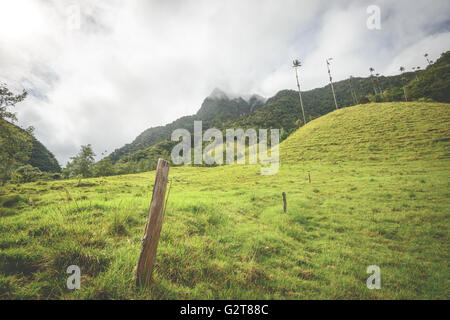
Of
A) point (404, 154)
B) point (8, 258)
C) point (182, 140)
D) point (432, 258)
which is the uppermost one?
point (182, 140)

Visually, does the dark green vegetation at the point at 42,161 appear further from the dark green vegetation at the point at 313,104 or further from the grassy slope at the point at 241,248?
the grassy slope at the point at 241,248

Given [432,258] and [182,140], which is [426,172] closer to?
[432,258]

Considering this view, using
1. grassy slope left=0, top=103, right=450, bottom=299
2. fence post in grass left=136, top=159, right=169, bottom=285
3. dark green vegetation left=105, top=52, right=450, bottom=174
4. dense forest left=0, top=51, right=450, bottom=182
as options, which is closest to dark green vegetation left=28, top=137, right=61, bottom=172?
dense forest left=0, top=51, right=450, bottom=182

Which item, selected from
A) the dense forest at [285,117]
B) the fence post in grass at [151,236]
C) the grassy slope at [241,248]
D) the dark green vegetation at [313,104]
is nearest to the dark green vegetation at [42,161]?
the dense forest at [285,117]

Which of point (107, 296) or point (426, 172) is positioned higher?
point (426, 172)

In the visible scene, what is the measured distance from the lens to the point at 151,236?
8.93 ft

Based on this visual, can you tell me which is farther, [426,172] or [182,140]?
[182,140]

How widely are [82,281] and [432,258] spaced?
28.8 ft

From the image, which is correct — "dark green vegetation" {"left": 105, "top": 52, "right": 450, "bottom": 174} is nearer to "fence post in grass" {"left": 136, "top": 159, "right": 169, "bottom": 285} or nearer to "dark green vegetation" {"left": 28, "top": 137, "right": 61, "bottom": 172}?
"dark green vegetation" {"left": 28, "top": 137, "right": 61, "bottom": 172}

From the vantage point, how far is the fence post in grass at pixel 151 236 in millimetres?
2646

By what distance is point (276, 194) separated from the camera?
43.7 feet

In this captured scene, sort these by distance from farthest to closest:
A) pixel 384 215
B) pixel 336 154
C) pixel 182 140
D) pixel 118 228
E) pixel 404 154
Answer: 1. pixel 182 140
2. pixel 336 154
3. pixel 404 154
4. pixel 384 215
5. pixel 118 228
